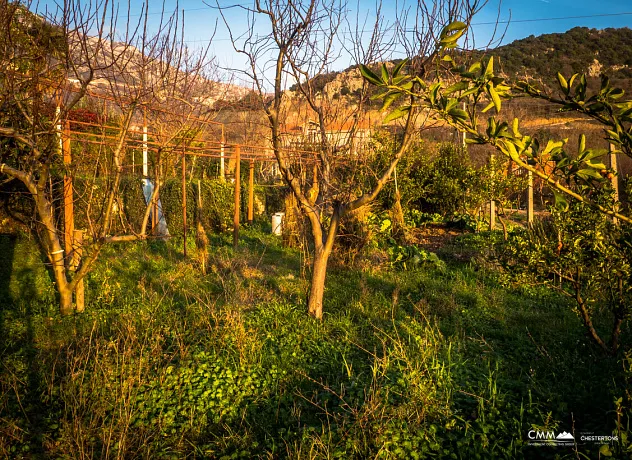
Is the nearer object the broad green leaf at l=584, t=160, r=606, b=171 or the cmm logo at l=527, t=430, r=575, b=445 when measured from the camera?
the broad green leaf at l=584, t=160, r=606, b=171

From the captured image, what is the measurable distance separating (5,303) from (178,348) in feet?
8.74

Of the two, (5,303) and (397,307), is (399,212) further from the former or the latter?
(5,303)

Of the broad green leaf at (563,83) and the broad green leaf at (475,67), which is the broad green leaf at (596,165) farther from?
the broad green leaf at (475,67)

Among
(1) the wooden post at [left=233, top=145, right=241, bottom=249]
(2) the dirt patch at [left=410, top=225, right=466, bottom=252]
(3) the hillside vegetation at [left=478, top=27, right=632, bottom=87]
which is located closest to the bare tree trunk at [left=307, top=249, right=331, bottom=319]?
(1) the wooden post at [left=233, top=145, right=241, bottom=249]

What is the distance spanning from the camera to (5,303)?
5.17m

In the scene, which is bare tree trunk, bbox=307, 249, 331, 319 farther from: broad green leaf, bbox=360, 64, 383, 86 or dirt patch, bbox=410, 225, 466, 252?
dirt patch, bbox=410, 225, 466, 252

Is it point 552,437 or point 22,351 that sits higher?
point 552,437

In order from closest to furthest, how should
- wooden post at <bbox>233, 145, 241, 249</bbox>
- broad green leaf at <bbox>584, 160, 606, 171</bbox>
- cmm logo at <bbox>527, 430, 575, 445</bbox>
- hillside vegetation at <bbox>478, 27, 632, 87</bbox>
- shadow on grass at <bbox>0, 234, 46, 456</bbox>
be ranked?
1. broad green leaf at <bbox>584, 160, 606, 171</bbox>
2. cmm logo at <bbox>527, 430, 575, 445</bbox>
3. shadow on grass at <bbox>0, 234, 46, 456</bbox>
4. wooden post at <bbox>233, 145, 241, 249</bbox>
5. hillside vegetation at <bbox>478, 27, 632, 87</bbox>

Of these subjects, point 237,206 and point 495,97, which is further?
point 237,206

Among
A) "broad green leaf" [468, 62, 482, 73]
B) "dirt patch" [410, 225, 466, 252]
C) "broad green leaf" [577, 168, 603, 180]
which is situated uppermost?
"broad green leaf" [468, 62, 482, 73]

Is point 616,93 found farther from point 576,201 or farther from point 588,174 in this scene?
point 576,201

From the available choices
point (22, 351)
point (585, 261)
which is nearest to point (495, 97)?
point (585, 261)

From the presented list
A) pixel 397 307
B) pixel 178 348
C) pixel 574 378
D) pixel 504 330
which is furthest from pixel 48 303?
pixel 574 378

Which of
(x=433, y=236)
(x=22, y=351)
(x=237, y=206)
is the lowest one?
(x=22, y=351)
